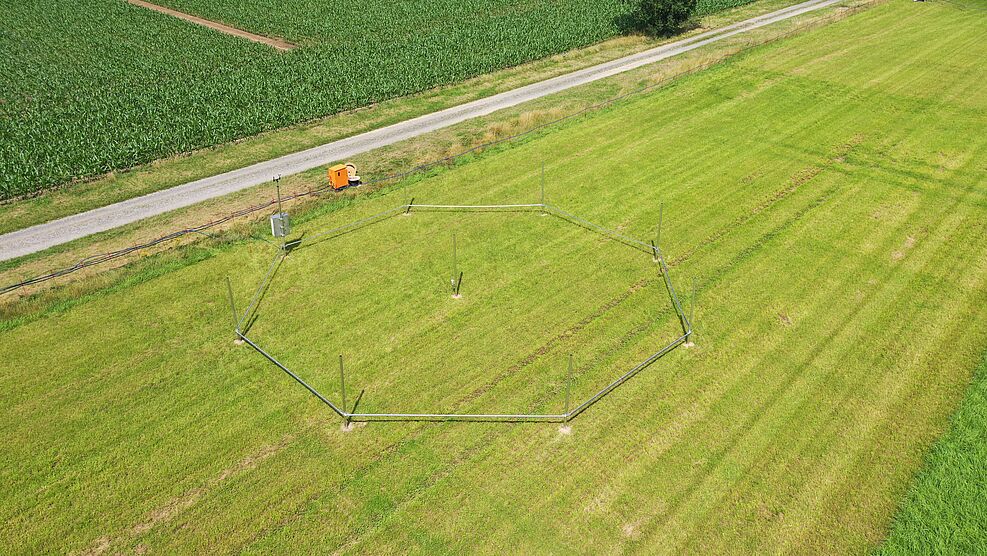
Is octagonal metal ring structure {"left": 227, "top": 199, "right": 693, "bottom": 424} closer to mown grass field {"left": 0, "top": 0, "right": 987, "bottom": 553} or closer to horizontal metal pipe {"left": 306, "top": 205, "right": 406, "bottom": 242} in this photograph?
horizontal metal pipe {"left": 306, "top": 205, "right": 406, "bottom": 242}

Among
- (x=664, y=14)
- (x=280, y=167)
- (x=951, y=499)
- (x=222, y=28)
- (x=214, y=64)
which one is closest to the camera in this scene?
(x=951, y=499)

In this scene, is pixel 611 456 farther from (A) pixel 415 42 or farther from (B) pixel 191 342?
(A) pixel 415 42

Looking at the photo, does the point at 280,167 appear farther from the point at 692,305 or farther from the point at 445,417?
the point at 692,305

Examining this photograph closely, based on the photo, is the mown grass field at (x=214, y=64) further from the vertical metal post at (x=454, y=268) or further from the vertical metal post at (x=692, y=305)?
the vertical metal post at (x=692, y=305)

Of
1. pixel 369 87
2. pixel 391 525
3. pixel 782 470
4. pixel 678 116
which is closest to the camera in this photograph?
pixel 391 525

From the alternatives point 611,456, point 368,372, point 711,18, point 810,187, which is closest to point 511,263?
point 368,372

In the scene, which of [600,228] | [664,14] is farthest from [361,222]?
[664,14]
